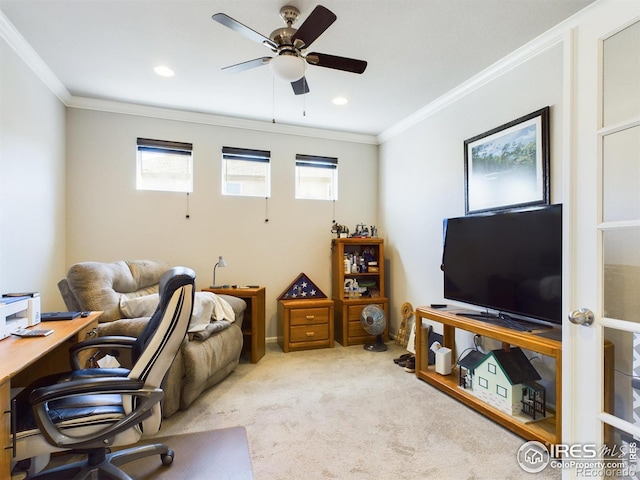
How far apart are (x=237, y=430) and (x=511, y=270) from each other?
219 centimetres

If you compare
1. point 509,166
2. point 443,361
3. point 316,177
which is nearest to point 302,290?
point 316,177

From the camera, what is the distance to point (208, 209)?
3867 mm

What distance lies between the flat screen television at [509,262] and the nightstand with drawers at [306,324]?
1.44 metres

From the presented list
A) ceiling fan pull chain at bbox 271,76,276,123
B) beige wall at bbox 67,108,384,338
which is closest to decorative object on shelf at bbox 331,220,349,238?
beige wall at bbox 67,108,384,338

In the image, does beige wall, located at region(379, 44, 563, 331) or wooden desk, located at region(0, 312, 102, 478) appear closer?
Answer: wooden desk, located at region(0, 312, 102, 478)

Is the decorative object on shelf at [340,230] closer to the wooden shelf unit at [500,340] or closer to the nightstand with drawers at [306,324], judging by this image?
the nightstand with drawers at [306,324]

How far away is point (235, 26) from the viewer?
1.80m

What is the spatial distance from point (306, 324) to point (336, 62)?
2705mm

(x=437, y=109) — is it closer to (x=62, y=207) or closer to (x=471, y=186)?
(x=471, y=186)

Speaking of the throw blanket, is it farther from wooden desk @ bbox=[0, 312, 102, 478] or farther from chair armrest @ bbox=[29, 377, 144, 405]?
chair armrest @ bbox=[29, 377, 144, 405]

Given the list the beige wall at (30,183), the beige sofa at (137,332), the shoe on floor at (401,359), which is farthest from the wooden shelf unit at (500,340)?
the beige wall at (30,183)

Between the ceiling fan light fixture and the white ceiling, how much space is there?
15.2 inches

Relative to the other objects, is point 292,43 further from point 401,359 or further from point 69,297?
point 401,359

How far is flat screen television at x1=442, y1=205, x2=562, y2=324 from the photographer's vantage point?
208 centimetres
